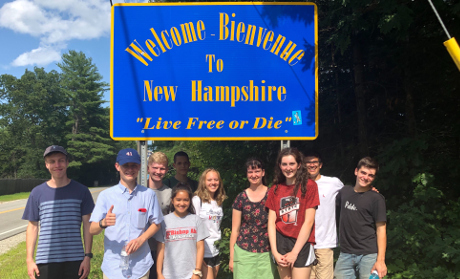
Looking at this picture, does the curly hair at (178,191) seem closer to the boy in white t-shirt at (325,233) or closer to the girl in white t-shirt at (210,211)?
the girl in white t-shirt at (210,211)

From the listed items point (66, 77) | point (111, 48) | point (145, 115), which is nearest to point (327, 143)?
point (145, 115)

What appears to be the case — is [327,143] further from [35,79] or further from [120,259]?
[35,79]

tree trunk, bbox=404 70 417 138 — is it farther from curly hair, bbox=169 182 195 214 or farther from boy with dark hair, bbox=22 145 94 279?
boy with dark hair, bbox=22 145 94 279

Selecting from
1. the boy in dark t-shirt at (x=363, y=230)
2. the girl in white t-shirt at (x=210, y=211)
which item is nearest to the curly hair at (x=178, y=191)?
the girl in white t-shirt at (x=210, y=211)

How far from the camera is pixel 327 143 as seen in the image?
7227 millimetres

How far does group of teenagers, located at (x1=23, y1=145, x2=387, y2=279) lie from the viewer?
118 inches

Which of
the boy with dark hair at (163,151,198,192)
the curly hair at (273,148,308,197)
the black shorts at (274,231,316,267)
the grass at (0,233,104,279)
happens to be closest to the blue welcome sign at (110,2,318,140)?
the boy with dark hair at (163,151,198,192)

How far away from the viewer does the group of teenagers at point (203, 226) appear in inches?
118

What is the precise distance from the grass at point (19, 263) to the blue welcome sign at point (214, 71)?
10.6 ft

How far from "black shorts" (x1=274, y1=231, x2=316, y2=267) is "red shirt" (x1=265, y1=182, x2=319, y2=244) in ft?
0.14

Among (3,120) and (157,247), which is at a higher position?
(3,120)

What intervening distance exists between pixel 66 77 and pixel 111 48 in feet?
207

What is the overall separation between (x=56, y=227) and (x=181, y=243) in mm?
1062

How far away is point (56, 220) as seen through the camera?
10.0 ft
